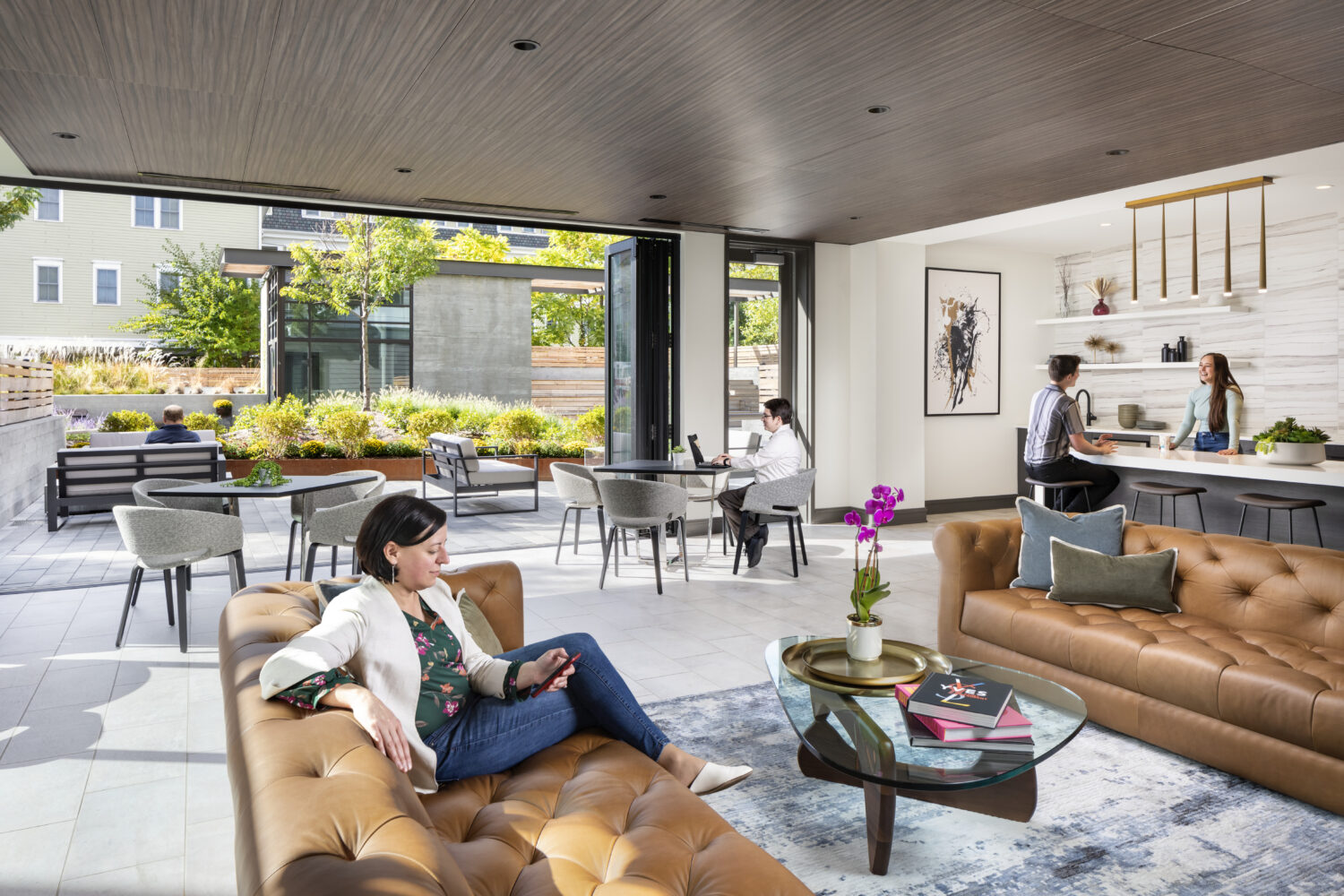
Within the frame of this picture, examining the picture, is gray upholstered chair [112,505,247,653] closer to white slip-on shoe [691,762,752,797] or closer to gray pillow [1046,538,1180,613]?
white slip-on shoe [691,762,752,797]

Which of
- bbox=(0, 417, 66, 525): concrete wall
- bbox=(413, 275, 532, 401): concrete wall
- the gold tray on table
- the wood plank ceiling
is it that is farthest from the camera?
bbox=(413, 275, 532, 401): concrete wall

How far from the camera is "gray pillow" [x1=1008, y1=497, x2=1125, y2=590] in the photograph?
403 centimetres

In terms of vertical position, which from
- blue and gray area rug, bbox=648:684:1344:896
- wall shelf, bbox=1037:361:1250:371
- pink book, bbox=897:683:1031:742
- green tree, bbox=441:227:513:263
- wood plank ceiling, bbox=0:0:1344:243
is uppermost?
green tree, bbox=441:227:513:263

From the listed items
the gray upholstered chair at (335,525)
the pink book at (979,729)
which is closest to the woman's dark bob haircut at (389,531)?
the pink book at (979,729)

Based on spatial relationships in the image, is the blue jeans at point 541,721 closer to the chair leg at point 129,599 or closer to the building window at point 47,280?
the chair leg at point 129,599

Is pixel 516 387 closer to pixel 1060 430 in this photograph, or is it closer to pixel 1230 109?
pixel 1060 430

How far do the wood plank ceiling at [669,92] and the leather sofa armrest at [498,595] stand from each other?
7.17ft

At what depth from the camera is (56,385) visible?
13523 millimetres

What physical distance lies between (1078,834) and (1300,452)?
4081mm

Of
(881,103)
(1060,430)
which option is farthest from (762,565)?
(881,103)

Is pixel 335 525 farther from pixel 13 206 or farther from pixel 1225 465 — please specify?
pixel 13 206

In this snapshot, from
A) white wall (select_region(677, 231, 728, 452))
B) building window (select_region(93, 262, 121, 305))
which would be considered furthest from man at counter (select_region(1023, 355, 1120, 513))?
building window (select_region(93, 262, 121, 305))

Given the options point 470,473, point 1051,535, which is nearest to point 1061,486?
point 1051,535

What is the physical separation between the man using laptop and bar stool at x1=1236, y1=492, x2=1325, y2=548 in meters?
2.87
